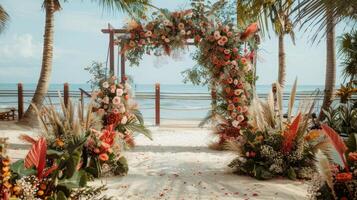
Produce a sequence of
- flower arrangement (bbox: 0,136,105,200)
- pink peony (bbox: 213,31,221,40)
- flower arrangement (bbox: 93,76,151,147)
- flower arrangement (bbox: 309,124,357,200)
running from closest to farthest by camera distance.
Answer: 1. flower arrangement (bbox: 0,136,105,200)
2. flower arrangement (bbox: 309,124,357,200)
3. flower arrangement (bbox: 93,76,151,147)
4. pink peony (bbox: 213,31,221,40)

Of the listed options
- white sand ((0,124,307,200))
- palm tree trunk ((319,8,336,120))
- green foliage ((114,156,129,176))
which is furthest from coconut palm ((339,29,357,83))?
green foliage ((114,156,129,176))

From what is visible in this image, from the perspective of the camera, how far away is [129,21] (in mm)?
7102

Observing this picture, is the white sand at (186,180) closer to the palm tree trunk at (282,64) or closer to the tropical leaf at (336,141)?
the tropical leaf at (336,141)

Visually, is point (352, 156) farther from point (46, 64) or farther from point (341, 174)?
point (46, 64)

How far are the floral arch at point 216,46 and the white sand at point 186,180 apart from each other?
0.72 m

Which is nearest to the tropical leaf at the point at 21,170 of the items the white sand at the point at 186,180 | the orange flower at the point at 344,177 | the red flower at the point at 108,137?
the white sand at the point at 186,180

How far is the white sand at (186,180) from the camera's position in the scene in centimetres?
406

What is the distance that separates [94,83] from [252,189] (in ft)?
12.4

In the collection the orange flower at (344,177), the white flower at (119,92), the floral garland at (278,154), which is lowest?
the floral garland at (278,154)

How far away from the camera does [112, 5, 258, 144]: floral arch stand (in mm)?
6879

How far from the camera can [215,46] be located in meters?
6.92

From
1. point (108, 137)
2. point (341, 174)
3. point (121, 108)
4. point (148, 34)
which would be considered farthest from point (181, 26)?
point (341, 174)

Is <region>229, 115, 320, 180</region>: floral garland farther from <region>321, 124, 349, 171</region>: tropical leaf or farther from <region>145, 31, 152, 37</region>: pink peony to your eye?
<region>145, 31, 152, 37</region>: pink peony

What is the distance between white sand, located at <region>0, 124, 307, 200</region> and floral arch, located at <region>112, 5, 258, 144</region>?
0.72m
